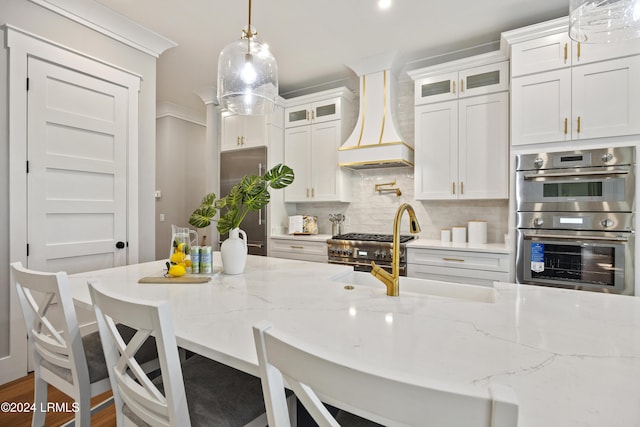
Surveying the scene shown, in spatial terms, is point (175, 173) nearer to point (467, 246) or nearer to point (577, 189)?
point (467, 246)

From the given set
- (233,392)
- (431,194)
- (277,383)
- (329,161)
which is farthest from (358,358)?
(329,161)

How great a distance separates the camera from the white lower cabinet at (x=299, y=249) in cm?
360

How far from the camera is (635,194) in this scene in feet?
7.42

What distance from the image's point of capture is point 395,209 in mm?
3811

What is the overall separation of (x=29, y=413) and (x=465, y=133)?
378cm

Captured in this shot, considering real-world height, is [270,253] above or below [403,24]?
below

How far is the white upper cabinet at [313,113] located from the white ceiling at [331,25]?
1.27ft

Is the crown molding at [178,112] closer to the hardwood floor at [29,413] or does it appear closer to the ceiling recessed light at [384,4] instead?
the ceiling recessed light at [384,4]

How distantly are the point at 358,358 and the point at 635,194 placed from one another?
261cm

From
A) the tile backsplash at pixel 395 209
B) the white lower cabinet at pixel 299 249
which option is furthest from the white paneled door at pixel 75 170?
the tile backsplash at pixel 395 209

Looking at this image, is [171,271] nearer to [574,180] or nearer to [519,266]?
[519,266]

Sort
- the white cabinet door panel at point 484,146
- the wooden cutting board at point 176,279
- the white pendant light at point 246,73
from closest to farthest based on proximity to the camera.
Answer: the wooden cutting board at point 176,279
the white pendant light at point 246,73
the white cabinet door panel at point 484,146

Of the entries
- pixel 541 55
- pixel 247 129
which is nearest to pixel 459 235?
pixel 541 55

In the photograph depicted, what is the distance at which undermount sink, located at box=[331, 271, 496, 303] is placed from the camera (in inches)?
56.4
